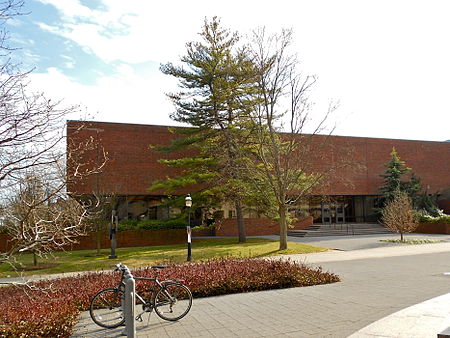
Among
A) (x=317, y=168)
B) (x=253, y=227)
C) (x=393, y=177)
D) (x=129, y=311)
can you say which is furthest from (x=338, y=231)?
(x=129, y=311)

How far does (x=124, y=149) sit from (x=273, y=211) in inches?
570

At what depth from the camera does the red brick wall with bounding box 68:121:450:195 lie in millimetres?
31938

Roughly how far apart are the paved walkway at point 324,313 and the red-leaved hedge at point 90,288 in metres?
0.39

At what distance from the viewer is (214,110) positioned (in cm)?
2691

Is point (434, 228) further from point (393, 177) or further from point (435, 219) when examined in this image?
point (393, 177)

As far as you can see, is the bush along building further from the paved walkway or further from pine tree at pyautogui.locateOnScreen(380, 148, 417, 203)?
the paved walkway

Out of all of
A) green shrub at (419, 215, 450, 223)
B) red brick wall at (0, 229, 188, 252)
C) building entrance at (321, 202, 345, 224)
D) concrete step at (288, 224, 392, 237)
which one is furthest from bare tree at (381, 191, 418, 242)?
red brick wall at (0, 229, 188, 252)

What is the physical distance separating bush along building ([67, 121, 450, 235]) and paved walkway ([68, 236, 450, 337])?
42.0 feet

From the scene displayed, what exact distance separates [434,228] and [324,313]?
3226 cm

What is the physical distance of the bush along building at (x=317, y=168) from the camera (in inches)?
1271

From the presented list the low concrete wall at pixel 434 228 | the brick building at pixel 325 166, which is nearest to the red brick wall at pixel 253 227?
the brick building at pixel 325 166

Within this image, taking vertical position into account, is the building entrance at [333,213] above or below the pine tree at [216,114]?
below

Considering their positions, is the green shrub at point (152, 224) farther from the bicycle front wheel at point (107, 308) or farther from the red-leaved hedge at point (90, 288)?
the bicycle front wheel at point (107, 308)

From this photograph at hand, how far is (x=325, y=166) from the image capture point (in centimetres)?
4044
